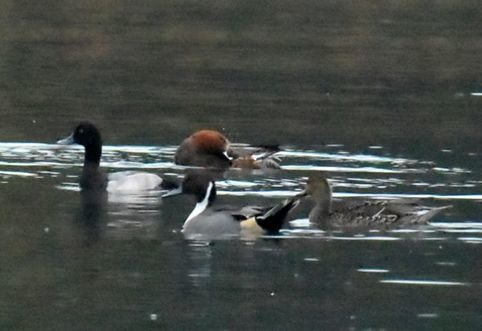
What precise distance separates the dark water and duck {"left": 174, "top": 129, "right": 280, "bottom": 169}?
8.2 inches

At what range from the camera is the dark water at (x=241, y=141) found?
488 inches

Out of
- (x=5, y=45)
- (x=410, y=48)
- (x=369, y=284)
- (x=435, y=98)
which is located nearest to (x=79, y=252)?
(x=369, y=284)

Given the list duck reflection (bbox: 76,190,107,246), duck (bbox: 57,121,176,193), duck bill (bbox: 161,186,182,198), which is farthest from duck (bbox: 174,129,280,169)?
duck bill (bbox: 161,186,182,198)

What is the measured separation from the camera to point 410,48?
31.8 m

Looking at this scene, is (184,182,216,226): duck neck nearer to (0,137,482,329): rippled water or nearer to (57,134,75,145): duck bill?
(0,137,482,329): rippled water

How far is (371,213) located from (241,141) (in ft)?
19.3

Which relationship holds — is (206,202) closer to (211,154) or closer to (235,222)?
(235,222)

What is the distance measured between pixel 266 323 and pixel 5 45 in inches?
747

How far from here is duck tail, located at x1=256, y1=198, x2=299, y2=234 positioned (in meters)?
15.1

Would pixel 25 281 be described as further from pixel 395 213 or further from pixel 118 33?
pixel 118 33

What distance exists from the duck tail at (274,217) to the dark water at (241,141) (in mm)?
133

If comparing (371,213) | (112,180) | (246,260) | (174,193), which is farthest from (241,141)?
(246,260)

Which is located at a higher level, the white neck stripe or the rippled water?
the white neck stripe

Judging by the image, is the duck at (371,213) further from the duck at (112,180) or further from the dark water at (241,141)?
the duck at (112,180)
